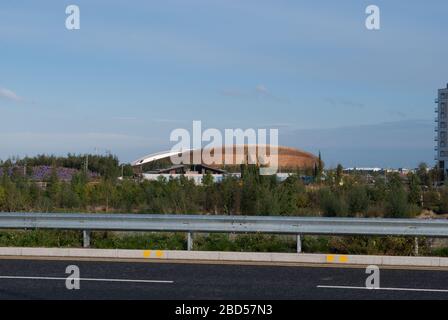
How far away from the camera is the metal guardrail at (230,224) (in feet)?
39.1

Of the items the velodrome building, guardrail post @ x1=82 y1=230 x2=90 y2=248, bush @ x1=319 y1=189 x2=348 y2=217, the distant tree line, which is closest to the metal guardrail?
guardrail post @ x1=82 y1=230 x2=90 y2=248

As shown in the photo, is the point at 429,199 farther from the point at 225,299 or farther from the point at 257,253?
the point at 225,299

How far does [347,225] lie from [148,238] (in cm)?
412

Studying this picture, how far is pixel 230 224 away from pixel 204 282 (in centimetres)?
269

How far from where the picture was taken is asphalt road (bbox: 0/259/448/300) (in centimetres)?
901

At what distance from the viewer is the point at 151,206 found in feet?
67.1

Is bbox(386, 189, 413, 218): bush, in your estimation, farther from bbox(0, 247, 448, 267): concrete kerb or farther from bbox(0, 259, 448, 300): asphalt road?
bbox(0, 259, 448, 300): asphalt road

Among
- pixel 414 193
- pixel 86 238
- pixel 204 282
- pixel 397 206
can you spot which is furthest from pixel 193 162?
pixel 204 282

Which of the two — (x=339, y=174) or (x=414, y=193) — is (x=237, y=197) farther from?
(x=414, y=193)

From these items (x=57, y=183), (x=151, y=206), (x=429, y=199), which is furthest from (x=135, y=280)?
(x=429, y=199)

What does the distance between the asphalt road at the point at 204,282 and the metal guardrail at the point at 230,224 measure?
104 cm

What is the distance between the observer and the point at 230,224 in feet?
41.1

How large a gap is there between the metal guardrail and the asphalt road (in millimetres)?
1037

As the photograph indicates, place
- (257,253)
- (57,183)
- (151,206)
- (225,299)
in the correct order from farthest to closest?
(57,183) → (151,206) → (257,253) → (225,299)
